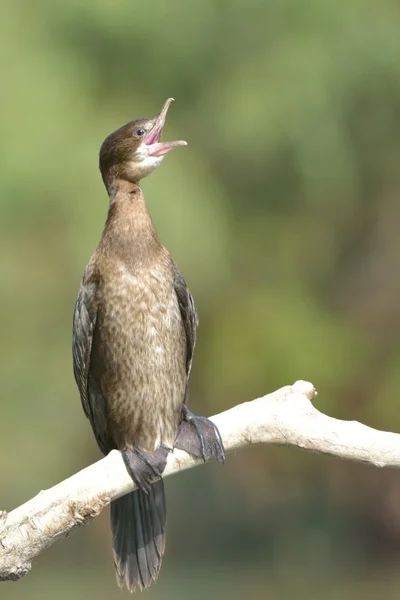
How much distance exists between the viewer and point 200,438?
4.99 m

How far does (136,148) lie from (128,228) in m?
0.31

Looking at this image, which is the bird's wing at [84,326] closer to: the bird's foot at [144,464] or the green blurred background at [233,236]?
the bird's foot at [144,464]

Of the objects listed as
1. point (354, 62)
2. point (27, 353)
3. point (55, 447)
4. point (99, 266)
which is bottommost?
point (55, 447)

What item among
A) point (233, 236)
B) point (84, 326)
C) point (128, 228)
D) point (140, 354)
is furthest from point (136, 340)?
point (233, 236)

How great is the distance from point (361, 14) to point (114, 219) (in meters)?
11.6

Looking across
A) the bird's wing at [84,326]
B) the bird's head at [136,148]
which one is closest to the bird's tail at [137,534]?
the bird's wing at [84,326]

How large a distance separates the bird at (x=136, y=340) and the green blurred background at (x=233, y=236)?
8027 mm

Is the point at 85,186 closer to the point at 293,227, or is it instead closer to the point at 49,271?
the point at 49,271

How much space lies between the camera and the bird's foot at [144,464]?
16.1ft

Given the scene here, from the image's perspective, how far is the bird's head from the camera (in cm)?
517

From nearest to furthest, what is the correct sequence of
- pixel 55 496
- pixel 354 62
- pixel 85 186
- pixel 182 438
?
pixel 55 496, pixel 182 438, pixel 85 186, pixel 354 62

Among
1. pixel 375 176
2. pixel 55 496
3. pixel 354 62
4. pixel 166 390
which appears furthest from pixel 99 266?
pixel 375 176

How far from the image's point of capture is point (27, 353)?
1423 centimetres

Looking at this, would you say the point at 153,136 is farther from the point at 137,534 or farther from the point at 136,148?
the point at 137,534
